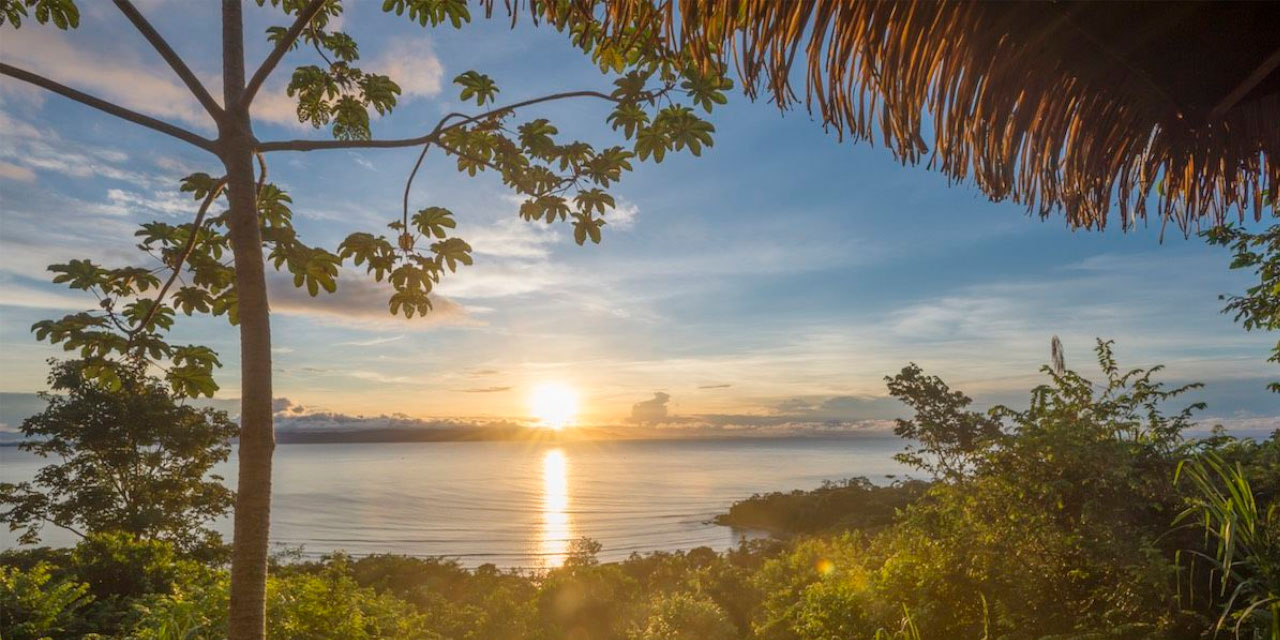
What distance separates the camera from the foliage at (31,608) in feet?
15.3

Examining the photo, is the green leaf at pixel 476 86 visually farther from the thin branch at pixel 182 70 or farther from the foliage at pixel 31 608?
the foliage at pixel 31 608

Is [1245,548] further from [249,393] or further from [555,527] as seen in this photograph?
[555,527]

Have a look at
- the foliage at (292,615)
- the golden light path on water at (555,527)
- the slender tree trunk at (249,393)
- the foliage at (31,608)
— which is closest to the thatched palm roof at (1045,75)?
the slender tree trunk at (249,393)

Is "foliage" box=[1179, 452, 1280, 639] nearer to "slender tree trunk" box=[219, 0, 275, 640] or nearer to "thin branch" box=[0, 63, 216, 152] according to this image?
"slender tree trunk" box=[219, 0, 275, 640]

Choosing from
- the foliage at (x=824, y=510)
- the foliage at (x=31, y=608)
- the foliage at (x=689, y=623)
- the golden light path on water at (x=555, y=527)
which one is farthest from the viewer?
the golden light path on water at (x=555, y=527)

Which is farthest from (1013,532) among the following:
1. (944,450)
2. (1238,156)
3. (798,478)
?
(798,478)

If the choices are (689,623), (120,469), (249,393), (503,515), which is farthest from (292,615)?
(503,515)

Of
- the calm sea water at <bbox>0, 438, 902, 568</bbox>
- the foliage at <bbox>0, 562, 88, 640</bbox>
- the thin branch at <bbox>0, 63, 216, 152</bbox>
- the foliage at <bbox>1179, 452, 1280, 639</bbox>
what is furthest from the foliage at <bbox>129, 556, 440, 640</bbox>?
the calm sea water at <bbox>0, 438, 902, 568</bbox>

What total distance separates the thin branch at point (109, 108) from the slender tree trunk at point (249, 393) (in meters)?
0.13

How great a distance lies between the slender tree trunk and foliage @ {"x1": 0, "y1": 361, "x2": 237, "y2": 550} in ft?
67.8

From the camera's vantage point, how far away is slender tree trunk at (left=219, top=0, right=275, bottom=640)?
2.75m

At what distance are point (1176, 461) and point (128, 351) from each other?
621cm

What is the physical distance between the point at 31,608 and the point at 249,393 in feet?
13.6

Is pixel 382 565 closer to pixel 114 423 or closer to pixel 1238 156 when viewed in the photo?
pixel 114 423
